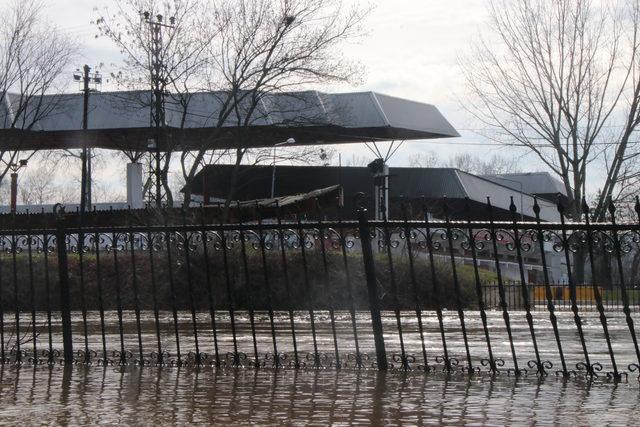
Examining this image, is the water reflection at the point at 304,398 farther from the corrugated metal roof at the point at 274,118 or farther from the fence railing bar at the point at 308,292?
the corrugated metal roof at the point at 274,118

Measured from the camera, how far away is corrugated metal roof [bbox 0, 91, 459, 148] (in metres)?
44.8

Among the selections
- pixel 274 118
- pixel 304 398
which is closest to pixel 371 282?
pixel 304 398

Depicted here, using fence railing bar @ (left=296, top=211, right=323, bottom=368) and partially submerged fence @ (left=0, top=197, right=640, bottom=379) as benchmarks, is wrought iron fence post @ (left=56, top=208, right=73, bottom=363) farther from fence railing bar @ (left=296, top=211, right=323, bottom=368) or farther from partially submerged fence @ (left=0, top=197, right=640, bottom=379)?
fence railing bar @ (left=296, top=211, right=323, bottom=368)

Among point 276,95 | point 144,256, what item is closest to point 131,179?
point 276,95

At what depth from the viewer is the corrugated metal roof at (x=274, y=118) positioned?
4478 centimetres

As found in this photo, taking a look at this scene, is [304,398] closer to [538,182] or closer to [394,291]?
[394,291]

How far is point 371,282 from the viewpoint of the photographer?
10531 mm

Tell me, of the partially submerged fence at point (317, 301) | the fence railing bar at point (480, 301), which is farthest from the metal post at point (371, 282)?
the fence railing bar at point (480, 301)

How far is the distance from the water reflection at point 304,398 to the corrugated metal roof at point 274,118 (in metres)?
31.2

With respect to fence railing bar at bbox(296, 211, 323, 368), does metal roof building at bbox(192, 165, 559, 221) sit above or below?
above

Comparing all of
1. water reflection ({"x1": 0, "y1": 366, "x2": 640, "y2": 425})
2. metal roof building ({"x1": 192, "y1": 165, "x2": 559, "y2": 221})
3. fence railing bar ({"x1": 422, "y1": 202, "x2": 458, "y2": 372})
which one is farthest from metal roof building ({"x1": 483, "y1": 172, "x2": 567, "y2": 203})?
water reflection ({"x1": 0, "y1": 366, "x2": 640, "y2": 425})

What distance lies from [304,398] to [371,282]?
70.4 inches

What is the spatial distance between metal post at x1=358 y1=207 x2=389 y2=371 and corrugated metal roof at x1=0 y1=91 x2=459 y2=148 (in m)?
31.0

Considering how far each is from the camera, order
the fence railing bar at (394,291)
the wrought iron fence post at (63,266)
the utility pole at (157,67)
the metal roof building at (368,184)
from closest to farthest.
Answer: the fence railing bar at (394,291) < the wrought iron fence post at (63,266) < the utility pole at (157,67) < the metal roof building at (368,184)
